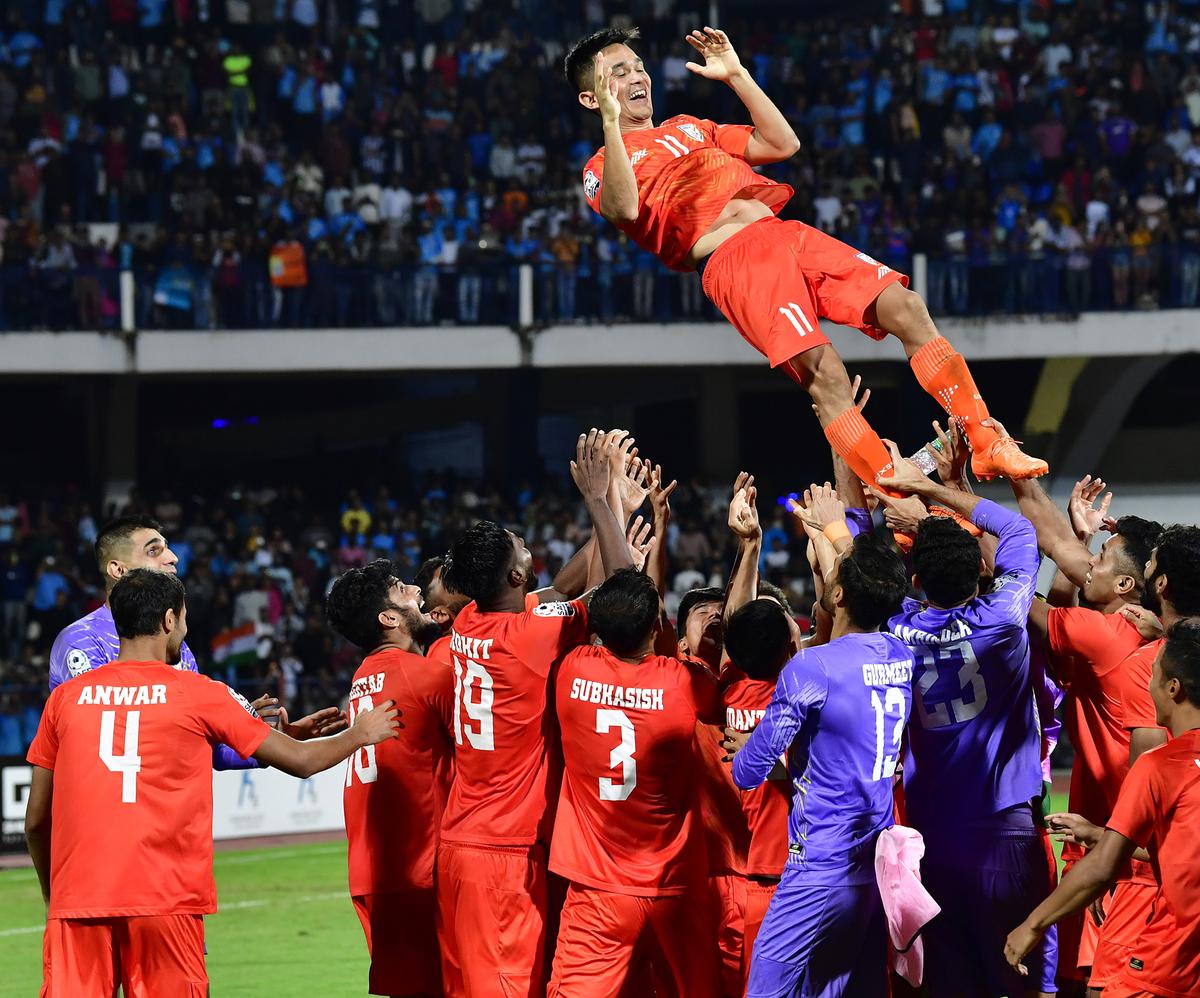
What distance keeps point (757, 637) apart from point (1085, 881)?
5.35 feet

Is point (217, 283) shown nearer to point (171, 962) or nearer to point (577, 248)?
point (577, 248)

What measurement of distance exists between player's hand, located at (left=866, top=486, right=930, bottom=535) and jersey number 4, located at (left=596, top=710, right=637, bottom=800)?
129 centimetres

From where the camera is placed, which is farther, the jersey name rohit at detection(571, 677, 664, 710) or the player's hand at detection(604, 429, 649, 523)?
the player's hand at detection(604, 429, 649, 523)

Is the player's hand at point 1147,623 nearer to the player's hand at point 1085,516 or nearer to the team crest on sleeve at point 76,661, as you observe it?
the player's hand at point 1085,516

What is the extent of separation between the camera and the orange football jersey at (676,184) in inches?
278

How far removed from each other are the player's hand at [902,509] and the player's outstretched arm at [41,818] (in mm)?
3036

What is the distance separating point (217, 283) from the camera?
2142 cm

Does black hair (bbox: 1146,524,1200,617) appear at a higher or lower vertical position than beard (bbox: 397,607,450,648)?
higher

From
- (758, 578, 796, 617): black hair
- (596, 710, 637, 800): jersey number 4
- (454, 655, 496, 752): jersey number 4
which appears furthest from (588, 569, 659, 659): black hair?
(758, 578, 796, 617): black hair

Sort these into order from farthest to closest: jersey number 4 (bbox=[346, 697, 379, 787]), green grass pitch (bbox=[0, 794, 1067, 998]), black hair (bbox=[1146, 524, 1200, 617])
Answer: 1. green grass pitch (bbox=[0, 794, 1067, 998])
2. jersey number 4 (bbox=[346, 697, 379, 787])
3. black hair (bbox=[1146, 524, 1200, 617])

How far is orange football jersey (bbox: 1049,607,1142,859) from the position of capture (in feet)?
19.4

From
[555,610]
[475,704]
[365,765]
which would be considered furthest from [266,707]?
[555,610]

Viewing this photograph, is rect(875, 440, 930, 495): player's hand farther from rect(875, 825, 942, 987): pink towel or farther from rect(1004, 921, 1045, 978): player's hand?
rect(1004, 921, 1045, 978): player's hand

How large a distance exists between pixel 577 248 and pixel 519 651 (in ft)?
53.5
